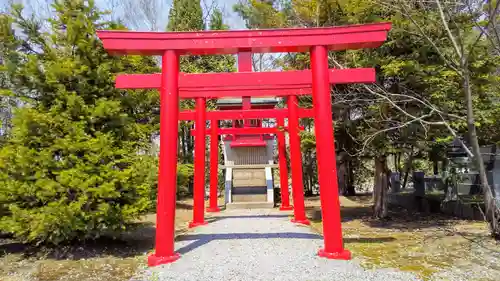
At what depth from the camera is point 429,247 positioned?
597 centimetres

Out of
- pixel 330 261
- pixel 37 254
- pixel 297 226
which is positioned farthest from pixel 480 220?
pixel 37 254

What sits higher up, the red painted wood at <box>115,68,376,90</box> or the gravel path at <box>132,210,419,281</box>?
the red painted wood at <box>115,68,376,90</box>

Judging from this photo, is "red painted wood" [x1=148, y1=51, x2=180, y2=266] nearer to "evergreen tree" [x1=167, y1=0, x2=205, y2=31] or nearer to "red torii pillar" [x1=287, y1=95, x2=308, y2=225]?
"red torii pillar" [x1=287, y1=95, x2=308, y2=225]

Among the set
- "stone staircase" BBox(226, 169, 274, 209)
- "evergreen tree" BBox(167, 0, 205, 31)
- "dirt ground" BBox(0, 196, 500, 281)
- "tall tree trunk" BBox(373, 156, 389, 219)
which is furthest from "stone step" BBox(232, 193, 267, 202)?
"evergreen tree" BBox(167, 0, 205, 31)

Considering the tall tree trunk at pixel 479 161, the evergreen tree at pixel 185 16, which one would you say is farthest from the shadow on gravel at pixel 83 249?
the evergreen tree at pixel 185 16

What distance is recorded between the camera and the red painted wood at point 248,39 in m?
5.23

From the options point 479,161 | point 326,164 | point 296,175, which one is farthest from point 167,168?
point 479,161

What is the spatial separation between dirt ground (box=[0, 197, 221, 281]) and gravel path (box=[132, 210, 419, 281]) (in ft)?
2.41

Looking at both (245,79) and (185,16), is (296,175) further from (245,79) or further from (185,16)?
(185,16)

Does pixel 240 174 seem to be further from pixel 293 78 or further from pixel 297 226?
pixel 293 78

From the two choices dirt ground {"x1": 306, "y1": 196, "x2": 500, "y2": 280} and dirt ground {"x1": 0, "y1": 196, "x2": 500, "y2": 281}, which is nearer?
dirt ground {"x1": 306, "y1": 196, "x2": 500, "y2": 280}

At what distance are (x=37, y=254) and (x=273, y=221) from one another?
508cm

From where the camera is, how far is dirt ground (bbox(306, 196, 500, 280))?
4.57 m

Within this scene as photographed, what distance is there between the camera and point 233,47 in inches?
211
